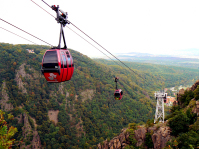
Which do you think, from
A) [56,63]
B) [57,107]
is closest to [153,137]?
[56,63]

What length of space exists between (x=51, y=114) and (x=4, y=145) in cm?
7284

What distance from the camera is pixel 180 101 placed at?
92.3ft

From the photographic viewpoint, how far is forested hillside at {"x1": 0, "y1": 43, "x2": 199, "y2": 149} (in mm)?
72438

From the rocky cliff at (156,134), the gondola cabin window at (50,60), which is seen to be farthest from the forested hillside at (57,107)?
the gondola cabin window at (50,60)

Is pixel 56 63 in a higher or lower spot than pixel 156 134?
higher

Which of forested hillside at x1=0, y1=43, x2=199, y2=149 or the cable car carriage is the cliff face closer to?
the cable car carriage

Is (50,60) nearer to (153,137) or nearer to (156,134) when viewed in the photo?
(156,134)

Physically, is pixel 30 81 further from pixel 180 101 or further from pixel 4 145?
pixel 180 101

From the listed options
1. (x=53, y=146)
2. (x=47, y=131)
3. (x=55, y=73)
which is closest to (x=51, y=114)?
(x=47, y=131)

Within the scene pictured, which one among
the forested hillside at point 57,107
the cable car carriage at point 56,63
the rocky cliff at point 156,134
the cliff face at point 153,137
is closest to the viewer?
the cable car carriage at point 56,63

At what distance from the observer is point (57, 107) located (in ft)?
280

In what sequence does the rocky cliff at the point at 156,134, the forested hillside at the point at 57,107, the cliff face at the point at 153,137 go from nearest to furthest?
1. the rocky cliff at the point at 156,134
2. the cliff face at the point at 153,137
3. the forested hillside at the point at 57,107

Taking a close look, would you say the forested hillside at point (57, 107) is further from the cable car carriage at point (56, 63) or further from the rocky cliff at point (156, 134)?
the cable car carriage at point (56, 63)

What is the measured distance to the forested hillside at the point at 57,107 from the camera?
72.4 metres
